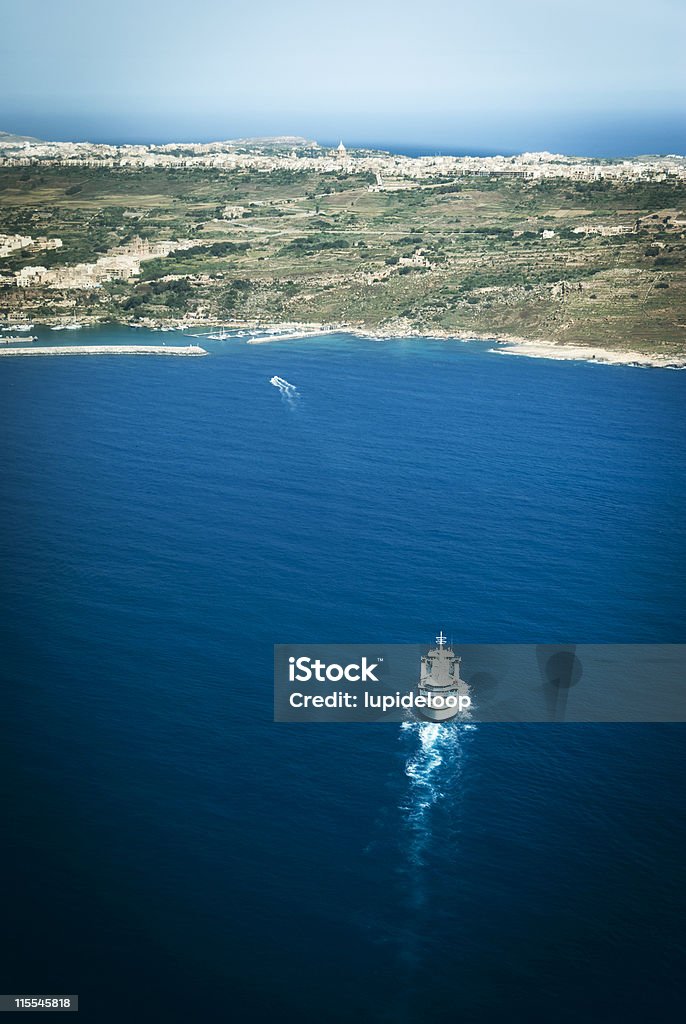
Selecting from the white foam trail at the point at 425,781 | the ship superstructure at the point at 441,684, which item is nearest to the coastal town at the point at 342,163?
the ship superstructure at the point at 441,684

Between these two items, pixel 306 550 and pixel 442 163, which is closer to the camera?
pixel 306 550

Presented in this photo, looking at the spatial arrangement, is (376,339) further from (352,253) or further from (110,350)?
(352,253)

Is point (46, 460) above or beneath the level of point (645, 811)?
above

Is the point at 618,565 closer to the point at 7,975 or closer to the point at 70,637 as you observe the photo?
the point at 70,637

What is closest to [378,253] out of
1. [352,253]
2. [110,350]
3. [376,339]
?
[352,253]

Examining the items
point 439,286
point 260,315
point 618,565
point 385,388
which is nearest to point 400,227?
point 439,286

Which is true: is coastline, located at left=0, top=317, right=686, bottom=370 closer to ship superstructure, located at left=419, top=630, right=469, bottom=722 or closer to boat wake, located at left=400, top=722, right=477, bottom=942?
ship superstructure, located at left=419, top=630, right=469, bottom=722
